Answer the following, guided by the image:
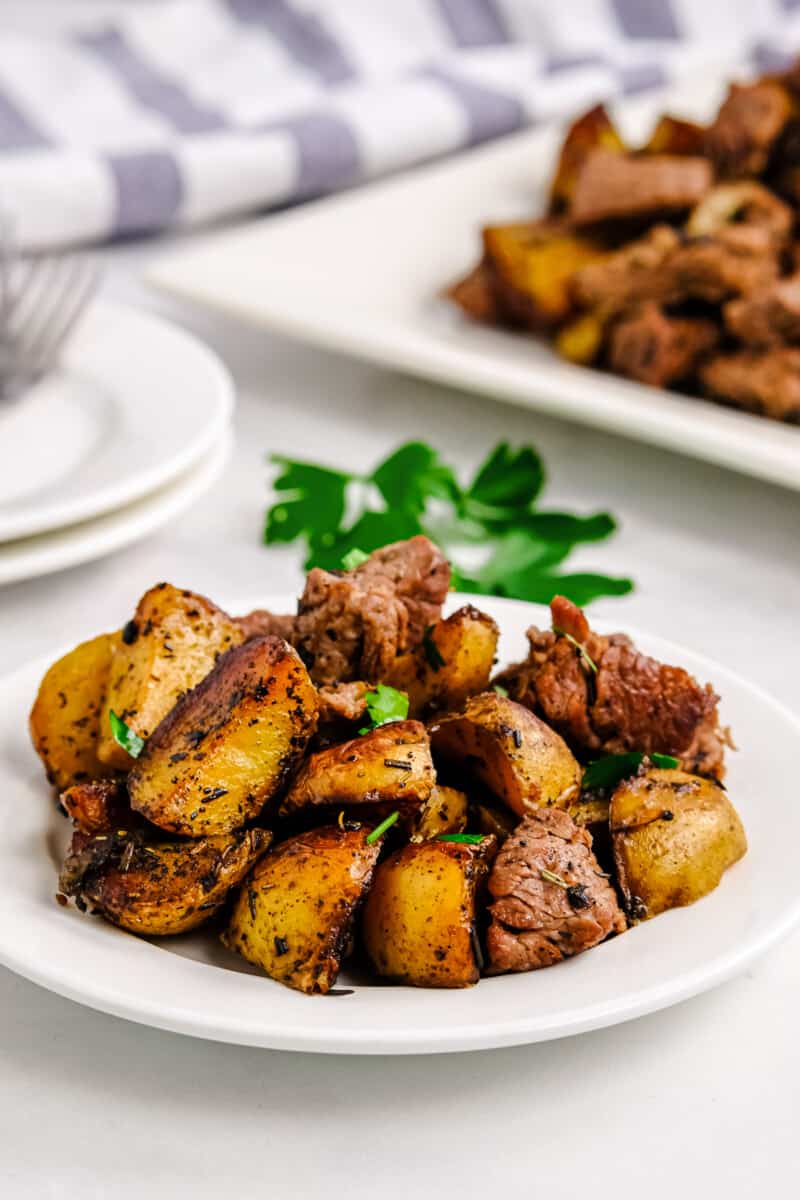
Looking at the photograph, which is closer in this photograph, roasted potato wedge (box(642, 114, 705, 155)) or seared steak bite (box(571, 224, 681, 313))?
seared steak bite (box(571, 224, 681, 313))

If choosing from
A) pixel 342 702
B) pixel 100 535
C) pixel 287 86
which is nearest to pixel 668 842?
pixel 342 702

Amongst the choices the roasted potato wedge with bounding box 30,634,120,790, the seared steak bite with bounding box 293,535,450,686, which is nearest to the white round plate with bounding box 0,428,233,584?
the roasted potato wedge with bounding box 30,634,120,790

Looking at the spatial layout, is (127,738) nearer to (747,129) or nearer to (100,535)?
(100,535)

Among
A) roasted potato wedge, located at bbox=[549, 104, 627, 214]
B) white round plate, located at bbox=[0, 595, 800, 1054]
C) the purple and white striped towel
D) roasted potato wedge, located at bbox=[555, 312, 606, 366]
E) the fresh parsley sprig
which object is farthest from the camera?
the purple and white striped towel

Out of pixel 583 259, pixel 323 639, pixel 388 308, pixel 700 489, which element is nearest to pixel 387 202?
pixel 388 308

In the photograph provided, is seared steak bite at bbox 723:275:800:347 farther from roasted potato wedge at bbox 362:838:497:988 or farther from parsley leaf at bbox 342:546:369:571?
roasted potato wedge at bbox 362:838:497:988

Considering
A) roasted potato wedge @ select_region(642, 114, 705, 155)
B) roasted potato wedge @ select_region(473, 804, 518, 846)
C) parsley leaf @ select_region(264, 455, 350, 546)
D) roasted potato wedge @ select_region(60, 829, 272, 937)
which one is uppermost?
roasted potato wedge @ select_region(642, 114, 705, 155)
